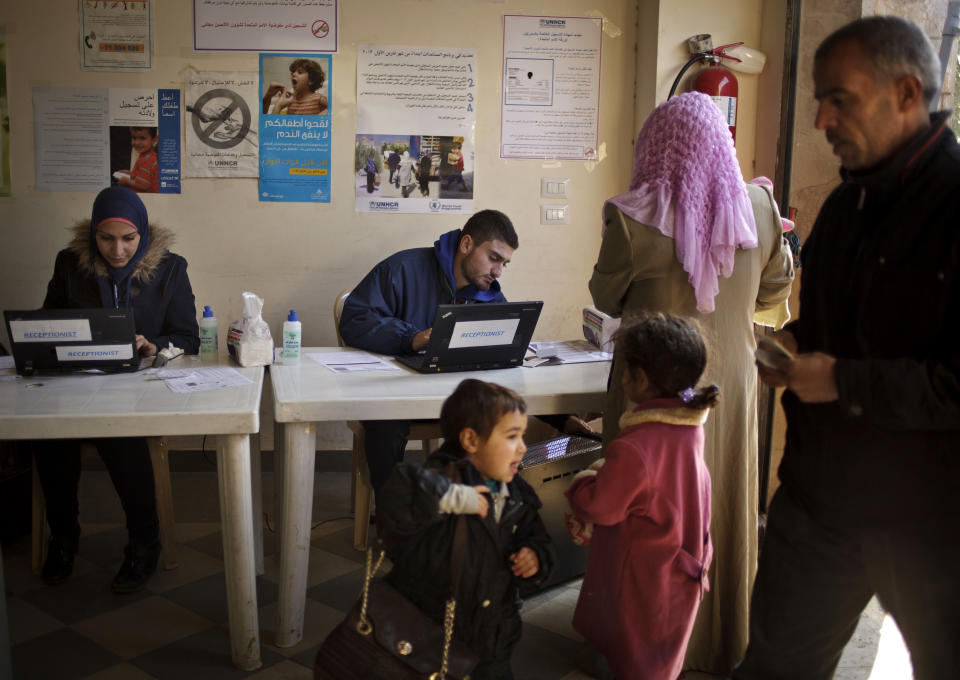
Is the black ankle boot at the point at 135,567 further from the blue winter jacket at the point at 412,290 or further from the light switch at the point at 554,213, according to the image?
the light switch at the point at 554,213

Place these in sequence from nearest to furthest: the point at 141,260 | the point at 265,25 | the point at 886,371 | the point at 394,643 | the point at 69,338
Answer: the point at 886,371 < the point at 394,643 < the point at 69,338 < the point at 141,260 < the point at 265,25

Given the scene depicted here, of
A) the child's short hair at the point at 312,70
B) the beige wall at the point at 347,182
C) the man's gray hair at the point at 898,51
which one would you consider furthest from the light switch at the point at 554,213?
the man's gray hair at the point at 898,51

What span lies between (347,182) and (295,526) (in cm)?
197

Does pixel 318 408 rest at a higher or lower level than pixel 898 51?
lower

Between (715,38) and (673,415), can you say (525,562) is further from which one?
(715,38)

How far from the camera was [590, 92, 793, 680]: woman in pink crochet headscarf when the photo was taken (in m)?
2.05

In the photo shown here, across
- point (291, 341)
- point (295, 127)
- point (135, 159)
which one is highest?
point (295, 127)

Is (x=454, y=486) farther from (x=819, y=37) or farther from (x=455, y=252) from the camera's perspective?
(x=819, y=37)

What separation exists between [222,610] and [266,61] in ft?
7.82

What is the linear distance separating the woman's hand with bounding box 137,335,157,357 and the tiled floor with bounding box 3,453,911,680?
2.48 feet

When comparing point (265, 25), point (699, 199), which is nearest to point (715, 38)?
point (699, 199)

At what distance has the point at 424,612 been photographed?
66.1 inches

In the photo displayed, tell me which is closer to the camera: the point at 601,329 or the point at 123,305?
the point at 123,305

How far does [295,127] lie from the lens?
3711 mm
